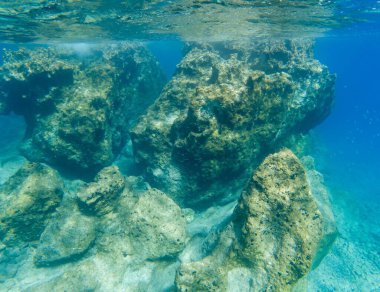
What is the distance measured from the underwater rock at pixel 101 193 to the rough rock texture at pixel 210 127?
1.39 meters

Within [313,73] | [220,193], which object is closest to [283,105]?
[220,193]

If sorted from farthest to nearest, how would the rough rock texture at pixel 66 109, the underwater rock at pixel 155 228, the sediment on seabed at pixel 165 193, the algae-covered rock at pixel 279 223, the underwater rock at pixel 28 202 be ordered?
the rough rock texture at pixel 66 109
the underwater rock at pixel 28 202
the underwater rock at pixel 155 228
the sediment on seabed at pixel 165 193
the algae-covered rock at pixel 279 223

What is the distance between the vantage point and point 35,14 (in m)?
12.6

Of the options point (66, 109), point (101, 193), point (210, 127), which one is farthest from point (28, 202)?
point (210, 127)

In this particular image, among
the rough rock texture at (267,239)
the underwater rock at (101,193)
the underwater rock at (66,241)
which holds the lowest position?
the underwater rock at (66,241)

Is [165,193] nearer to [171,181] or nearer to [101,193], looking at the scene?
[171,181]

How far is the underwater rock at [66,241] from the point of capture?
699cm

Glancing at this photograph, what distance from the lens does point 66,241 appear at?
23.0 feet

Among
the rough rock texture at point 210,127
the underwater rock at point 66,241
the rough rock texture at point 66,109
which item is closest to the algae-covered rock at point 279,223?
the rough rock texture at point 210,127

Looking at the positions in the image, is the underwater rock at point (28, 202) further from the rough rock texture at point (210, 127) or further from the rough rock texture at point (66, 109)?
the rough rock texture at point (210, 127)

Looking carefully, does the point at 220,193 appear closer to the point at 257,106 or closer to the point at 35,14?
the point at 257,106

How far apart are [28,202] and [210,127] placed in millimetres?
5737

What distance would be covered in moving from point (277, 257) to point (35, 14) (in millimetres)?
15010

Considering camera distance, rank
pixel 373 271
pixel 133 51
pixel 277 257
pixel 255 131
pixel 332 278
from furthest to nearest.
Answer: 1. pixel 133 51
2. pixel 373 271
3. pixel 332 278
4. pixel 255 131
5. pixel 277 257
